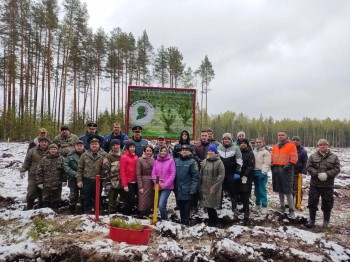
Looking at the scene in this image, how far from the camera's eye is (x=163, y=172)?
6.92m

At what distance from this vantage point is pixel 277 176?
25.8 feet

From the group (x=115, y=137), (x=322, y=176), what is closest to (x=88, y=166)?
(x=115, y=137)

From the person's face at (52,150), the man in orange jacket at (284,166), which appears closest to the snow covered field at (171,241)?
the man in orange jacket at (284,166)

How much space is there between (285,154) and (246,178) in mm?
1256

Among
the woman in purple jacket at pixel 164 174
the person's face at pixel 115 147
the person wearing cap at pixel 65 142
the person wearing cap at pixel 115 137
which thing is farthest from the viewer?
the person wearing cap at pixel 115 137

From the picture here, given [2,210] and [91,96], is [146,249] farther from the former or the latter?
[91,96]

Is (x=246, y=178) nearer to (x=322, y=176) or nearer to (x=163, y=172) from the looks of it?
(x=322, y=176)

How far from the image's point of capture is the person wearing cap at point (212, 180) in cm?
676

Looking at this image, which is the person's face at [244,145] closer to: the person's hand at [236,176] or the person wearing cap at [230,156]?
the person wearing cap at [230,156]

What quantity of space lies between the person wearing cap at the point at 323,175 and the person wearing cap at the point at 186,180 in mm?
2688

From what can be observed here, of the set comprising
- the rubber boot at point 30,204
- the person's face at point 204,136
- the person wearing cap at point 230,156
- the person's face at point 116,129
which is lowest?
the rubber boot at point 30,204

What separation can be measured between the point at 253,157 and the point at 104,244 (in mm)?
4016

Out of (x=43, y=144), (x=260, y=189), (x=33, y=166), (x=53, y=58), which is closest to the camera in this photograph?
(x=33, y=166)

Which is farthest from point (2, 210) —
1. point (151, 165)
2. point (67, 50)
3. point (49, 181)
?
point (67, 50)
